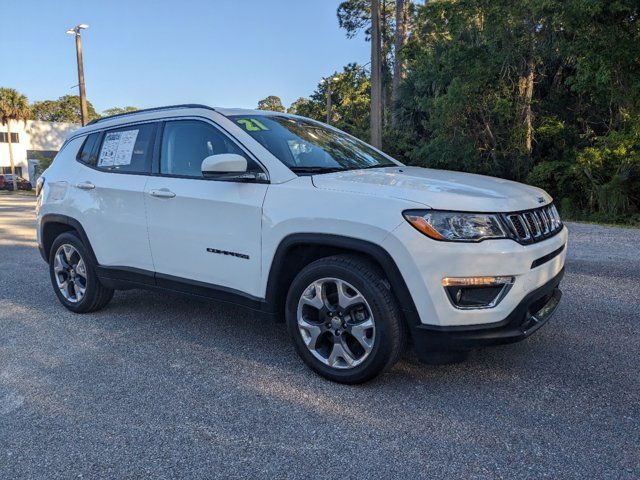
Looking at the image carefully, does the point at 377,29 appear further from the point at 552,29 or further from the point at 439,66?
the point at 552,29

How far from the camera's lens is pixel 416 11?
97.6 ft

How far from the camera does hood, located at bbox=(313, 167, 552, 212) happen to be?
3049 mm

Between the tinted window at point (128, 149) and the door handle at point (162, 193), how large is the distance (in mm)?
278

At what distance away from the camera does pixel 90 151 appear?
496 centimetres

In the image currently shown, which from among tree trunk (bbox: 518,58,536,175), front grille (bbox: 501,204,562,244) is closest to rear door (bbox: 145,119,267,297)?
front grille (bbox: 501,204,562,244)

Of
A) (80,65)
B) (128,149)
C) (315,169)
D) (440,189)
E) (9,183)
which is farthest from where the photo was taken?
(9,183)

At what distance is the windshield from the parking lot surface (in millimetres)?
1454

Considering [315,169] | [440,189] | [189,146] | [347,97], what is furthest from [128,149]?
[347,97]

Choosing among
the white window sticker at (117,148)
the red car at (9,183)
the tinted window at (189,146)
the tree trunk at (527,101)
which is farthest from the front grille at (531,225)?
the red car at (9,183)

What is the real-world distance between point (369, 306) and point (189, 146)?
2.00 metres

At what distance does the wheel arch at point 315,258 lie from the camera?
3090 mm

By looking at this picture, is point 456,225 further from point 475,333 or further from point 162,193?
point 162,193

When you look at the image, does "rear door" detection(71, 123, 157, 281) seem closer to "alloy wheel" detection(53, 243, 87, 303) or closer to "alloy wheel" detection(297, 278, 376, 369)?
"alloy wheel" detection(53, 243, 87, 303)

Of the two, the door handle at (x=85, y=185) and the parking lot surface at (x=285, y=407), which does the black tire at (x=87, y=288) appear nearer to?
the parking lot surface at (x=285, y=407)
